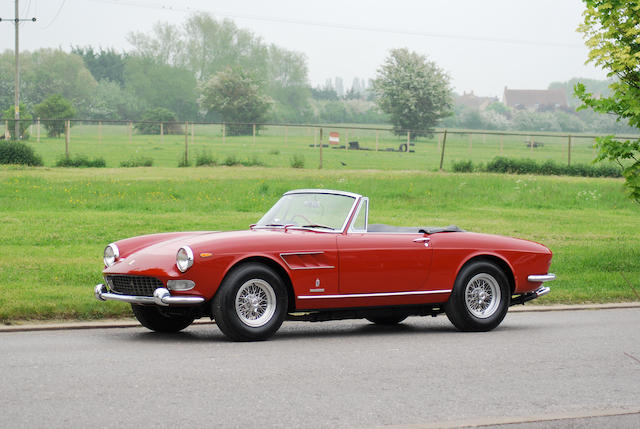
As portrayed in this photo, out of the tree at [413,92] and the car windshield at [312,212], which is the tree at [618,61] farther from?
the tree at [413,92]

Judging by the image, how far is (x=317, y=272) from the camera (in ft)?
28.0

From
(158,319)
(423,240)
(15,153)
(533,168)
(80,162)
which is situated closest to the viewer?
(158,319)

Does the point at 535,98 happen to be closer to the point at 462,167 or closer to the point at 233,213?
the point at 462,167

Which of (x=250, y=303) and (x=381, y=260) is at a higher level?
(x=381, y=260)

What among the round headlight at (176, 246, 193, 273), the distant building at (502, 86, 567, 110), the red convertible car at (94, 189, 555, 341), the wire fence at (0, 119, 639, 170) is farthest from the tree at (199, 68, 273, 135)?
the distant building at (502, 86, 567, 110)

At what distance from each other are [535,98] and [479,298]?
612 ft

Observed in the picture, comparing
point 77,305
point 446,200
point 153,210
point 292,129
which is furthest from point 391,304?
point 292,129

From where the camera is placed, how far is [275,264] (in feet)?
27.4

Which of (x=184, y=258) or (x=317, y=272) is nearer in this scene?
(x=184, y=258)

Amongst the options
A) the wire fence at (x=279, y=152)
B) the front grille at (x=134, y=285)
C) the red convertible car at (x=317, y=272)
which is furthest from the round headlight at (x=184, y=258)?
the wire fence at (x=279, y=152)

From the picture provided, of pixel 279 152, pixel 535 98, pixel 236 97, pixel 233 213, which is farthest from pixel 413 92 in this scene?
pixel 535 98

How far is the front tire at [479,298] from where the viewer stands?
30.6 ft

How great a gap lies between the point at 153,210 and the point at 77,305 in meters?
11.9

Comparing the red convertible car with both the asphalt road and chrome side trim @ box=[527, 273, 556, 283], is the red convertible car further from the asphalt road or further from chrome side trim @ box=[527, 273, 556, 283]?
the asphalt road
